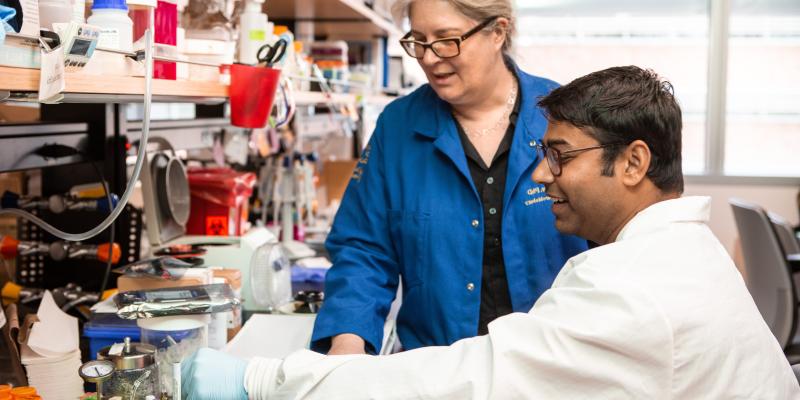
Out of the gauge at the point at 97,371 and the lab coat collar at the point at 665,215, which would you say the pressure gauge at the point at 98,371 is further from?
the lab coat collar at the point at 665,215

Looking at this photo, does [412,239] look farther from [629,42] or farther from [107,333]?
[629,42]

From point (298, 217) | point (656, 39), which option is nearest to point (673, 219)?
point (298, 217)

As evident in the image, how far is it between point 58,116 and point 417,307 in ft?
3.24

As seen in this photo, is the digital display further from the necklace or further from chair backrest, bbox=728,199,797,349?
chair backrest, bbox=728,199,797,349

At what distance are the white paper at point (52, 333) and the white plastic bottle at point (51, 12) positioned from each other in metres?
0.61

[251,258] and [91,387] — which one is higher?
[251,258]

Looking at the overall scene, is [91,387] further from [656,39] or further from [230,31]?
[656,39]

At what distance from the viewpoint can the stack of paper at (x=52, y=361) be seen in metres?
1.46

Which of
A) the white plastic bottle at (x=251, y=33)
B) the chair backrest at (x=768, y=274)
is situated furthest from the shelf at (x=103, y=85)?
the chair backrest at (x=768, y=274)

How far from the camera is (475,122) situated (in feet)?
6.63

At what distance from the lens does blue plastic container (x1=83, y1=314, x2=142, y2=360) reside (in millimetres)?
1617

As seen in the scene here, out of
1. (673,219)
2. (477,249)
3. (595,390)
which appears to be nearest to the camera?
(595,390)

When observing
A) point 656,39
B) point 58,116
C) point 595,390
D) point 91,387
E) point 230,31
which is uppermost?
point 656,39

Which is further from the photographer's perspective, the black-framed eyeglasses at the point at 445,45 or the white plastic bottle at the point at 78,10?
the black-framed eyeglasses at the point at 445,45
